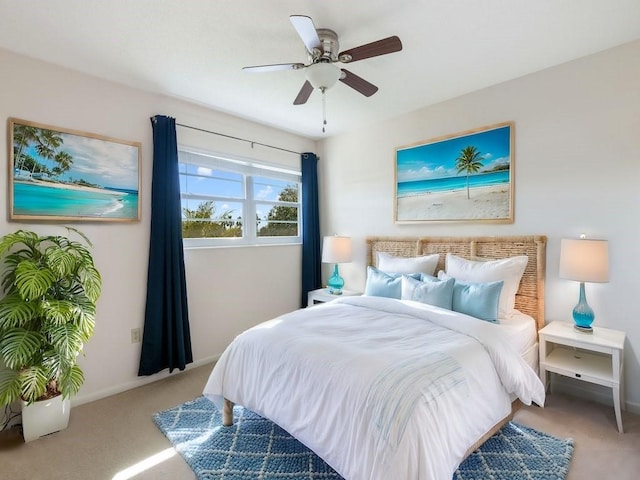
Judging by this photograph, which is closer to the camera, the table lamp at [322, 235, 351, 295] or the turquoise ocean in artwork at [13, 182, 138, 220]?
the turquoise ocean in artwork at [13, 182, 138, 220]

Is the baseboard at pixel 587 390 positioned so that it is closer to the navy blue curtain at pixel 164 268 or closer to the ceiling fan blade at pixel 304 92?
the ceiling fan blade at pixel 304 92

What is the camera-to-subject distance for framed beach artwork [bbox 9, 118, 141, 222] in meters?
2.33

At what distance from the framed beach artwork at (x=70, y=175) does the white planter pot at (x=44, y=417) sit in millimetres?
1277

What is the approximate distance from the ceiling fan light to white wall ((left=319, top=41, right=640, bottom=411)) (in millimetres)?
1696

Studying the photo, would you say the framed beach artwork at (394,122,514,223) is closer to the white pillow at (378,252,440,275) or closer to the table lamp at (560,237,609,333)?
the white pillow at (378,252,440,275)

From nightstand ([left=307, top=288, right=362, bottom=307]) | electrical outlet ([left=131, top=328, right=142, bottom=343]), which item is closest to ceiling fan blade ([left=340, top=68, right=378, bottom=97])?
nightstand ([left=307, top=288, right=362, bottom=307])

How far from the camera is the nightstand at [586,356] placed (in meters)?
2.10

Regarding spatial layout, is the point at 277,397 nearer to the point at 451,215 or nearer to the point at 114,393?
the point at 114,393

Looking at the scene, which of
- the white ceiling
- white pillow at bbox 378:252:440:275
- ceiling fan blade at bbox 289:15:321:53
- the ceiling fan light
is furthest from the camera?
white pillow at bbox 378:252:440:275

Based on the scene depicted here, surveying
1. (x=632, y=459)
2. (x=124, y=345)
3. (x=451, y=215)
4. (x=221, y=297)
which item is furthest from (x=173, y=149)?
(x=632, y=459)

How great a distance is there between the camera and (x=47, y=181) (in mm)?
2434

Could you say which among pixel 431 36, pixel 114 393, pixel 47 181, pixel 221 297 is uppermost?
pixel 431 36

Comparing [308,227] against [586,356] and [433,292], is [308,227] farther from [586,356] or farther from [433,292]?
[586,356]

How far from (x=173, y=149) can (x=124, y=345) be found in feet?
5.87
